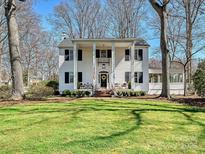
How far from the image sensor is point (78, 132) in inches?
295

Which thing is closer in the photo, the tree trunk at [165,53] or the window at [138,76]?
the tree trunk at [165,53]

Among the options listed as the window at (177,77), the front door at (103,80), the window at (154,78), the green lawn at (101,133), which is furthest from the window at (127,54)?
the green lawn at (101,133)

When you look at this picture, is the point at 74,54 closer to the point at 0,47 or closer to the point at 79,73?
the point at 79,73

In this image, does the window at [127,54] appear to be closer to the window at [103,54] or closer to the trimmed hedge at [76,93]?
the window at [103,54]

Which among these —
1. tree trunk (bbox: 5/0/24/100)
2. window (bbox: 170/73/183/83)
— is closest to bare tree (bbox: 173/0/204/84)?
window (bbox: 170/73/183/83)

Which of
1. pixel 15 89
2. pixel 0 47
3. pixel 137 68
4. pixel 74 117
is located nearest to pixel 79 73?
pixel 137 68

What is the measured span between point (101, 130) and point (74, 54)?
23.0m

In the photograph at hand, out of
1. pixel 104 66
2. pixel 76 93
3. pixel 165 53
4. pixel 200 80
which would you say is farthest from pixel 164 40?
pixel 104 66

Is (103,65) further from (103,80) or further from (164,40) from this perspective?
(164,40)

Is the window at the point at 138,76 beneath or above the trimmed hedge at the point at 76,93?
above

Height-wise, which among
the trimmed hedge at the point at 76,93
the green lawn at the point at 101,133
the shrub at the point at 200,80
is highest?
the shrub at the point at 200,80

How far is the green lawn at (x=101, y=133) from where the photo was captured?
622 centimetres

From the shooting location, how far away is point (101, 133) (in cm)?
746

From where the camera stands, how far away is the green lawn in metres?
6.22
